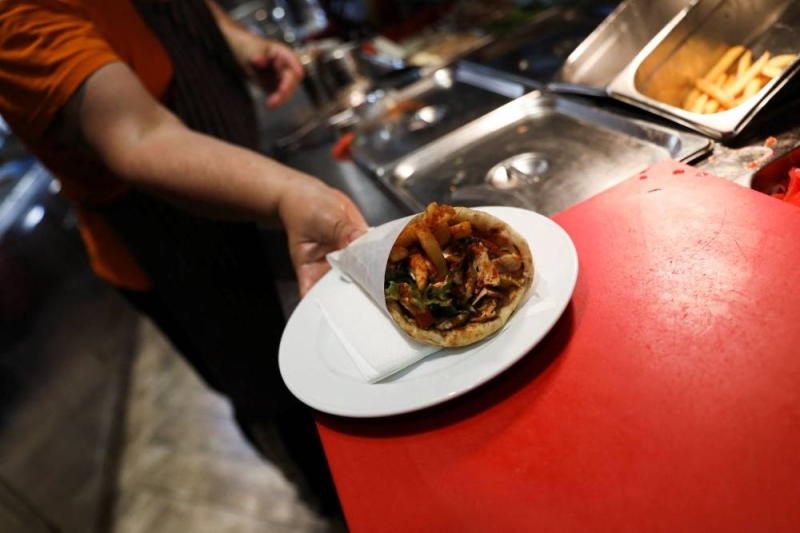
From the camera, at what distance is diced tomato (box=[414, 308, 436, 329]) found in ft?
3.60

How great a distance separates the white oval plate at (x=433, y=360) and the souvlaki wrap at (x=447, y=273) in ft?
0.12

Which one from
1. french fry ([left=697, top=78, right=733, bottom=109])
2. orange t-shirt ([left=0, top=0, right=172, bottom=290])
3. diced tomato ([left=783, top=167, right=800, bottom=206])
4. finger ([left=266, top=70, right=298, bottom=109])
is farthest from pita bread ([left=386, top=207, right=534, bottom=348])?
finger ([left=266, top=70, right=298, bottom=109])

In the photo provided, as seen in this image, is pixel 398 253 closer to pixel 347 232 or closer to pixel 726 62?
pixel 347 232

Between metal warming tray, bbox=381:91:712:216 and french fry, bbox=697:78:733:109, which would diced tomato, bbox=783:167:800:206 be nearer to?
metal warming tray, bbox=381:91:712:216

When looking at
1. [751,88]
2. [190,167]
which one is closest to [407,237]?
[190,167]

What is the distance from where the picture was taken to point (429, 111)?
8.27 feet

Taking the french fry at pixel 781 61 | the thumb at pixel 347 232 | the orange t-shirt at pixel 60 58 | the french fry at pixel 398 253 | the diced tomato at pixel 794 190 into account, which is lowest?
the diced tomato at pixel 794 190

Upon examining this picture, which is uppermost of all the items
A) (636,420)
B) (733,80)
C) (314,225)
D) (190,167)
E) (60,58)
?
(60,58)

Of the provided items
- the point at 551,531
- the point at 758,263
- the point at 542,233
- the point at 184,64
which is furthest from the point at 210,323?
the point at 758,263

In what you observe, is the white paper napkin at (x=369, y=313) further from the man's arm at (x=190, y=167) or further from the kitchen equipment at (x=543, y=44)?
the kitchen equipment at (x=543, y=44)

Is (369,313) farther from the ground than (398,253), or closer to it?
closer to it

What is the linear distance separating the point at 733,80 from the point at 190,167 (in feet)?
5.72

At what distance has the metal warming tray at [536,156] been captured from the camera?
158 cm

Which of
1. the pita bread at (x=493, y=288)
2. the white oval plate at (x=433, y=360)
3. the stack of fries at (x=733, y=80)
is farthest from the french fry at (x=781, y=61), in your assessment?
the pita bread at (x=493, y=288)
